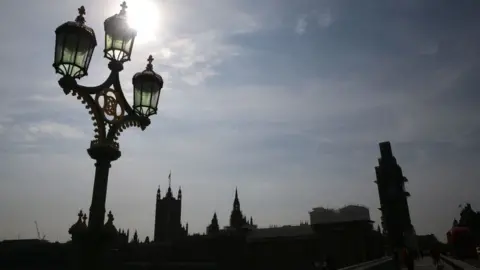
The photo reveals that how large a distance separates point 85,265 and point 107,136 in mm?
2088

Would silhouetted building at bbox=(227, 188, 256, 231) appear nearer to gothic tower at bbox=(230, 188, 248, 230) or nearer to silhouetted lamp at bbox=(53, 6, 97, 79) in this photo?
gothic tower at bbox=(230, 188, 248, 230)

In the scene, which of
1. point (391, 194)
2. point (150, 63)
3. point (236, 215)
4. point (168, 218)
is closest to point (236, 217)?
point (236, 215)

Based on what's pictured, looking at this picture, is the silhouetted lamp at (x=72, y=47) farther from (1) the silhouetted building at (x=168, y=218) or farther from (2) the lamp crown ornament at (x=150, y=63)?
(1) the silhouetted building at (x=168, y=218)

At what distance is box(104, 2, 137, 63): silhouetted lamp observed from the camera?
6.19 meters

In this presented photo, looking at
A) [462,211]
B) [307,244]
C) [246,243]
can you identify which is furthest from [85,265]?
[462,211]

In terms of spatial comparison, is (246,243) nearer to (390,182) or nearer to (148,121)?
(390,182)

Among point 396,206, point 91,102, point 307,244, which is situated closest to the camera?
point 91,102

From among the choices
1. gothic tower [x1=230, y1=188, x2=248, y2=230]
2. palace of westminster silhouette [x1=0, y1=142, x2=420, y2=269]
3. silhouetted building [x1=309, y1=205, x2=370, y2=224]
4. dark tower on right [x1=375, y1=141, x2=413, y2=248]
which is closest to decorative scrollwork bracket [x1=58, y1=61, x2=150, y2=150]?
palace of westminster silhouette [x1=0, y1=142, x2=420, y2=269]

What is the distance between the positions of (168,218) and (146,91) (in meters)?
130

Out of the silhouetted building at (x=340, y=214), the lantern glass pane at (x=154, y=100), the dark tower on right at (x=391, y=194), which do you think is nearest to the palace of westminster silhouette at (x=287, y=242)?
the dark tower on right at (x=391, y=194)

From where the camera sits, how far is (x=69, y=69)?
5.61 metres

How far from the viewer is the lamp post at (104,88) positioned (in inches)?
218

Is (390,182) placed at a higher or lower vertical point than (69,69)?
higher

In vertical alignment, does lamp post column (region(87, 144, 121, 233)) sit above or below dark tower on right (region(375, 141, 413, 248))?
below
